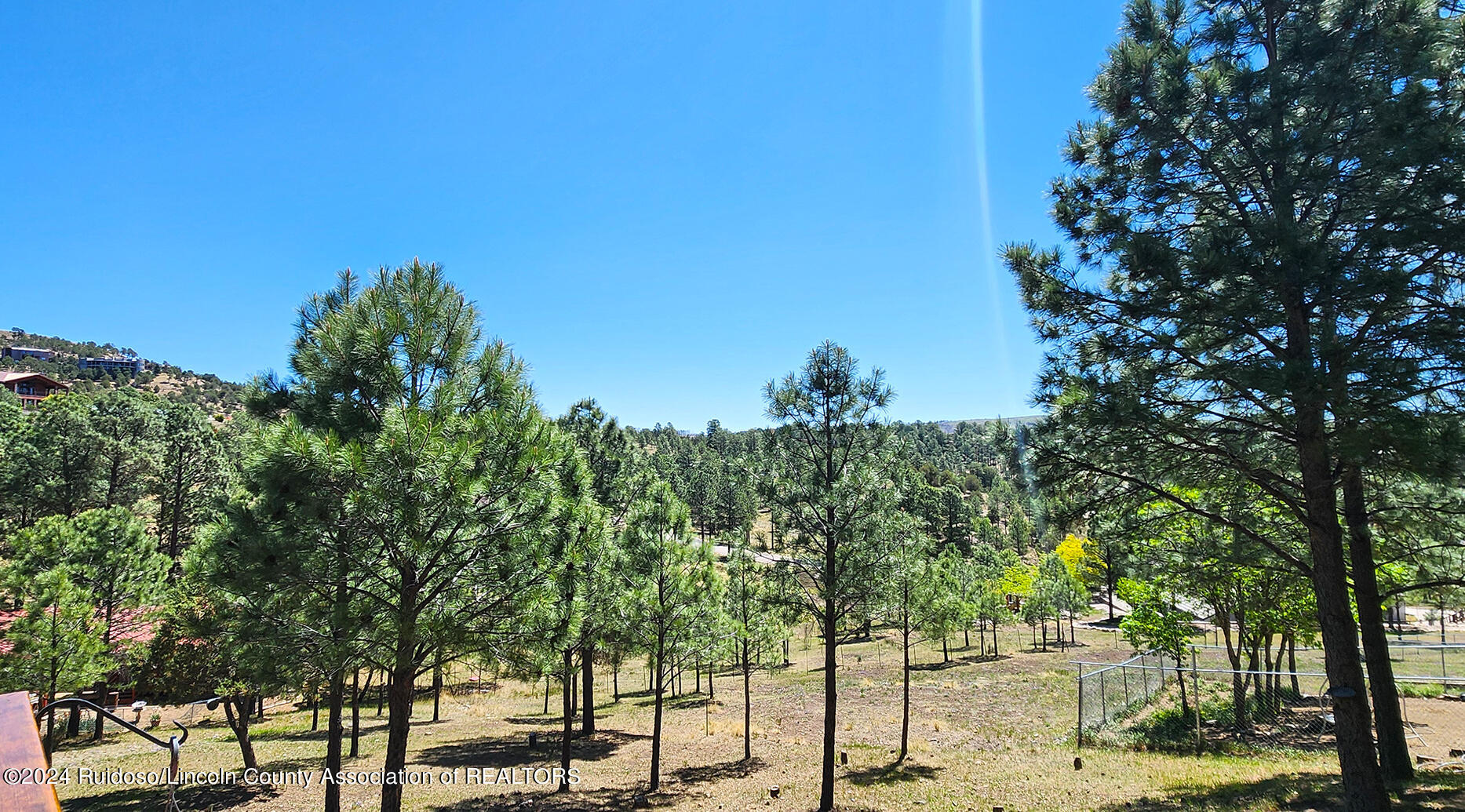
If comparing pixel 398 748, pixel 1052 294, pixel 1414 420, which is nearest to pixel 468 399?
pixel 398 748

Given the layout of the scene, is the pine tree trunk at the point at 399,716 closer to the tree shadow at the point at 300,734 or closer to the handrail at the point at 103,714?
the handrail at the point at 103,714

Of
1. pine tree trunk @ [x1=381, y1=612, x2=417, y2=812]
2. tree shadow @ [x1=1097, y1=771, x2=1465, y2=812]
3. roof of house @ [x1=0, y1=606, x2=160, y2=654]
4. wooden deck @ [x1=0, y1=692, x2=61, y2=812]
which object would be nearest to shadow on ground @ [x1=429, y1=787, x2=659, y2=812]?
pine tree trunk @ [x1=381, y1=612, x2=417, y2=812]

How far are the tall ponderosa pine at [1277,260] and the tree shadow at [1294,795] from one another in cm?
80

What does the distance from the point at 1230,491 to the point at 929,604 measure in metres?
13.5

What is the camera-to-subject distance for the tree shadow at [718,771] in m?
14.8

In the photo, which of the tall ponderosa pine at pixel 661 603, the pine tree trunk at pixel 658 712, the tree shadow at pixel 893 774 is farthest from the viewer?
the tall ponderosa pine at pixel 661 603

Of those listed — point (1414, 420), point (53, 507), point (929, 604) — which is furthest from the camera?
point (53, 507)

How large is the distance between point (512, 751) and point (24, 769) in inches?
755

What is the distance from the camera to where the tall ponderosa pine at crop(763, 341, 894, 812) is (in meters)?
11.8

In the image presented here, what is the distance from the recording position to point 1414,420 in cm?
546

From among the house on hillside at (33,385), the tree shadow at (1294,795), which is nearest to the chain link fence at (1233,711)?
the tree shadow at (1294,795)

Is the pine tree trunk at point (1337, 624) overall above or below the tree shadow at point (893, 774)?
above

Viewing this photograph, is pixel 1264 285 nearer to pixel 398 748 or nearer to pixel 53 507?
pixel 398 748

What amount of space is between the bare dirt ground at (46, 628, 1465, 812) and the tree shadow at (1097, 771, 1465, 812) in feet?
0.12
